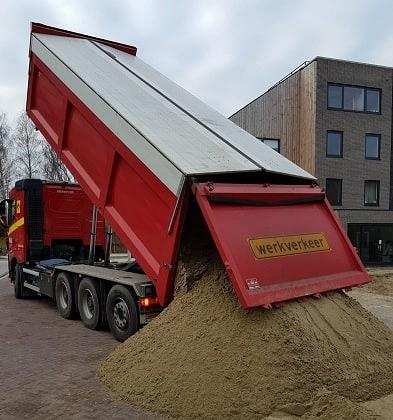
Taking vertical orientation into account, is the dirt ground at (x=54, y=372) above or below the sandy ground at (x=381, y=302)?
below

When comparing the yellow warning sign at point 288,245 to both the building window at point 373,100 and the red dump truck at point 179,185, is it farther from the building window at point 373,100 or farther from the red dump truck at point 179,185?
the building window at point 373,100

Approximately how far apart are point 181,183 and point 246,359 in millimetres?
2123

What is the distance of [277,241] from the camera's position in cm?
589

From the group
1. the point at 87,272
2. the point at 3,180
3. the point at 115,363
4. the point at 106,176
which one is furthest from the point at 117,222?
the point at 3,180

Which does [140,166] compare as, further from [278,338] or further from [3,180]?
[3,180]

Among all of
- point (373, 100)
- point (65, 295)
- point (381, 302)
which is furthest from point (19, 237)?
point (373, 100)

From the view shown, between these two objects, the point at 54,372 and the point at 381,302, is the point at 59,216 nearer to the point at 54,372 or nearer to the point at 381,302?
the point at 54,372

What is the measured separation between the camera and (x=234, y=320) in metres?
5.23

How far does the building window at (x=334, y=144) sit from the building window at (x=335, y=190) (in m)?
1.34

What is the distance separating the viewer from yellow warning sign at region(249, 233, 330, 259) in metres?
5.64

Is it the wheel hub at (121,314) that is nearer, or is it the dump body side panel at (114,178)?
the dump body side panel at (114,178)

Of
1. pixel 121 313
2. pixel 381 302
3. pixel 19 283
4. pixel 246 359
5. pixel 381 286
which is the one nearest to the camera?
pixel 246 359

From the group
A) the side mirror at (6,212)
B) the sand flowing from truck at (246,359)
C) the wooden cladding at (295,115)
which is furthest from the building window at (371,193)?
the sand flowing from truck at (246,359)

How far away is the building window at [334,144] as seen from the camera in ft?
83.5
